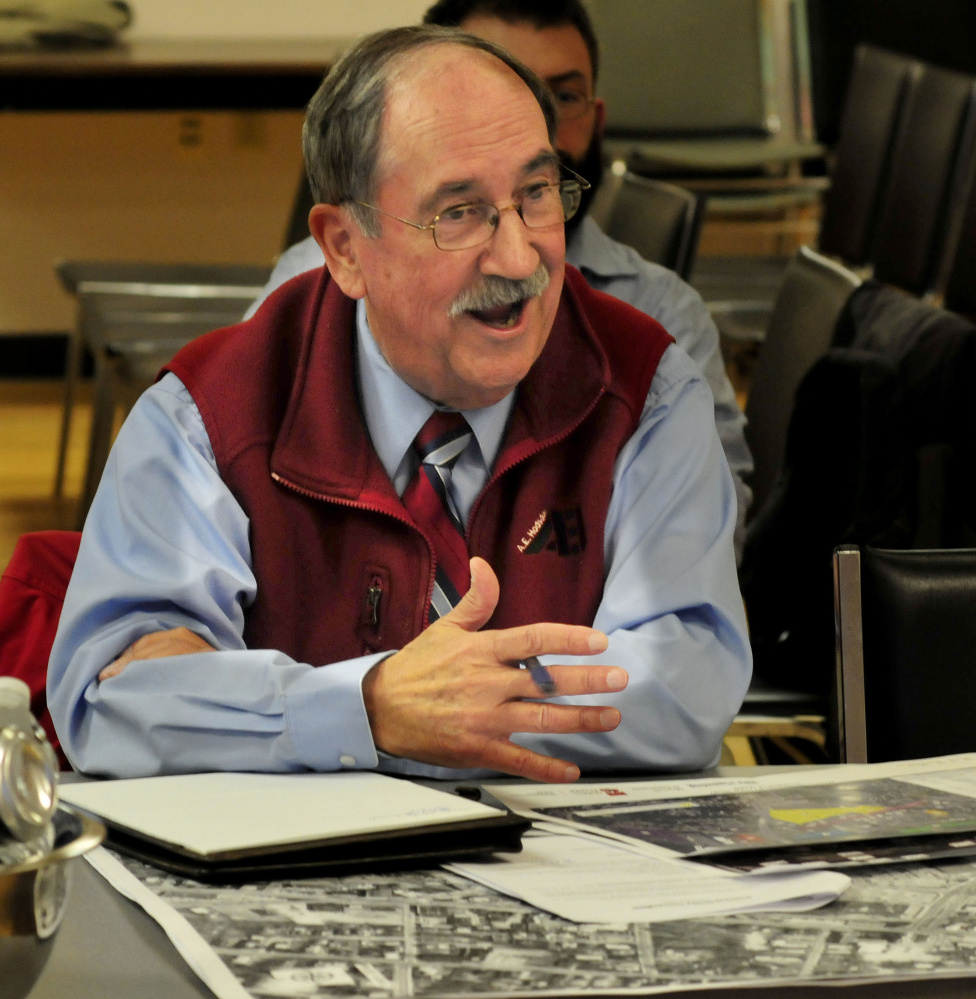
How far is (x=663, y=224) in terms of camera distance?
8.64ft

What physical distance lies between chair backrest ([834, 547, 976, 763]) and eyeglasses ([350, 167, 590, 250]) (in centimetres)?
40

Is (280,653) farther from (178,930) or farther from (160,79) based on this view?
(160,79)

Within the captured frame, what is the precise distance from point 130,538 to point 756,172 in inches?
178

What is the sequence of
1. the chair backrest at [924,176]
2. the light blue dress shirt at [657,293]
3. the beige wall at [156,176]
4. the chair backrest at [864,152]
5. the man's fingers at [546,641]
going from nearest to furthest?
1. the man's fingers at [546,641]
2. the light blue dress shirt at [657,293]
3. the chair backrest at [924,176]
4. the chair backrest at [864,152]
5. the beige wall at [156,176]

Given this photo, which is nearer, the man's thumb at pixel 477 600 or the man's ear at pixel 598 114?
the man's thumb at pixel 477 600

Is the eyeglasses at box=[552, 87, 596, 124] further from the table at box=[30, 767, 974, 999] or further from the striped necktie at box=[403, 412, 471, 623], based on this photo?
the table at box=[30, 767, 974, 999]

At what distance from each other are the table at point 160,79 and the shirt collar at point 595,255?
116 inches

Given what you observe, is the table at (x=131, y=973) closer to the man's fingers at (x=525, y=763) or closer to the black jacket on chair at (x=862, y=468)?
the man's fingers at (x=525, y=763)

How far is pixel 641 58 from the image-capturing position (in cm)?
580

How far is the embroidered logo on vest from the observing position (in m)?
1.39

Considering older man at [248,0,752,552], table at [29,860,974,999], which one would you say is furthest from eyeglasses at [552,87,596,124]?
table at [29,860,974,999]

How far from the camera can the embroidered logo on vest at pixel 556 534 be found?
1389 mm

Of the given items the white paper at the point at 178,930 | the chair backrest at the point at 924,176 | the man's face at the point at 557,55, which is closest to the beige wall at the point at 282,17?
the chair backrest at the point at 924,176

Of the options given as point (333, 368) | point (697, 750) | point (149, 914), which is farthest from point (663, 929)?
point (333, 368)
